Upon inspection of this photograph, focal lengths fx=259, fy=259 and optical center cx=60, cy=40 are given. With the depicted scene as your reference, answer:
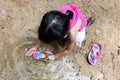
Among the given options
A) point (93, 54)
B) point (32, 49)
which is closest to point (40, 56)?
point (32, 49)

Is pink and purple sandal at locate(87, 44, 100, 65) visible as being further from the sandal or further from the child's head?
the child's head

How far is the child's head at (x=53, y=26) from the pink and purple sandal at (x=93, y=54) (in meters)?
0.50

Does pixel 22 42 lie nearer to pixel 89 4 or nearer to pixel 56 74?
pixel 56 74

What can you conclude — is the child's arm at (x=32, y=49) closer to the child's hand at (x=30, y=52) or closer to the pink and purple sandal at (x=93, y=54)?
the child's hand at (x=30, y=52)

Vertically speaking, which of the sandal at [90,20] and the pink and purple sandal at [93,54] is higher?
the sandal at [90,20]

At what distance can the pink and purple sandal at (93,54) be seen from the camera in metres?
2.05

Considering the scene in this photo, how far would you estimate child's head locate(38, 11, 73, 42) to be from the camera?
1571mm

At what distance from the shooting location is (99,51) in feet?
6.95

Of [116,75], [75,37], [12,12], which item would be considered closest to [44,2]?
[12,12]

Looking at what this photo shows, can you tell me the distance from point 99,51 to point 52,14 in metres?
0.68

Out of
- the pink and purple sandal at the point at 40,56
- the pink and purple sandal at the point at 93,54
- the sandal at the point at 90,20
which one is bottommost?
the pink and purple sandal at the point at 40,56

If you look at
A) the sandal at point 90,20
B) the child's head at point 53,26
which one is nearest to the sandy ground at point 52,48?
the sandal at point 90,20

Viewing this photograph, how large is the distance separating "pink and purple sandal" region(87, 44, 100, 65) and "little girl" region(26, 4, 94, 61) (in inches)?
4.8

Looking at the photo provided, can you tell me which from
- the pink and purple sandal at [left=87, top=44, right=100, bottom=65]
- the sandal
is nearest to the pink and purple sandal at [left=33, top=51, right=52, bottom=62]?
the pink and purple sandal at [left=87, top=44, right=100, bottom=65]
